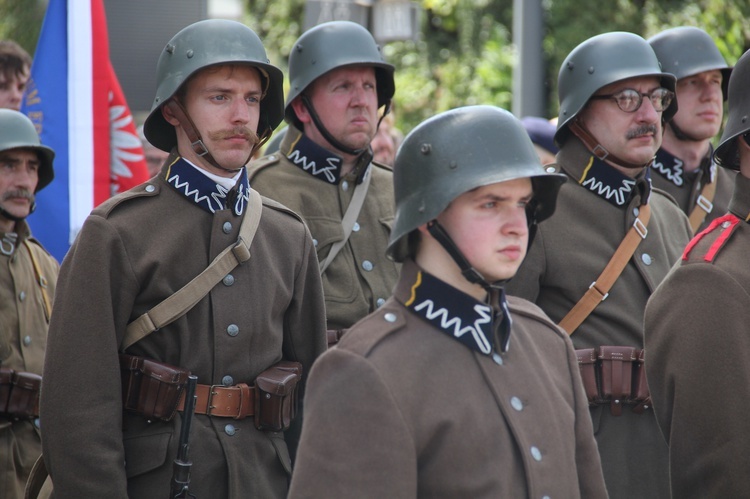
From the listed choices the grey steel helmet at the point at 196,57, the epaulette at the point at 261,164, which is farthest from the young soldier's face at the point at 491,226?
the epaulette at the point at 261,164

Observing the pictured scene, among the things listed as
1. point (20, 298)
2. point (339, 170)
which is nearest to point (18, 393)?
point (20, 298)

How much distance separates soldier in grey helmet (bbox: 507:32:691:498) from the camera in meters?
4.55

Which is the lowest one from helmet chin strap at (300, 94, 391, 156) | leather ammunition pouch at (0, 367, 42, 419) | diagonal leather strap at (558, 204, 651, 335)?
leather ammunition pouch at (0, 367, 42, 419)

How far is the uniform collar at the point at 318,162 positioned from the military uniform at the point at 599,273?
38.3 inches

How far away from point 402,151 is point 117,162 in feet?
11.3

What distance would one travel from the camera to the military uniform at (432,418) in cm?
285

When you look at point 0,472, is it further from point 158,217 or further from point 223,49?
point 223,49

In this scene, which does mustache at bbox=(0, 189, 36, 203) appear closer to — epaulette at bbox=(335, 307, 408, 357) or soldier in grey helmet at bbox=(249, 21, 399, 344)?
soldier in grey helmet at bbox=(249, 21, 399, 344)

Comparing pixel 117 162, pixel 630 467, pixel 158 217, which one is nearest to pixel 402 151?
pixel 158 217

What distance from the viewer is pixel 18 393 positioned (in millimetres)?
5227

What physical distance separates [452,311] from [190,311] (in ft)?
3.95

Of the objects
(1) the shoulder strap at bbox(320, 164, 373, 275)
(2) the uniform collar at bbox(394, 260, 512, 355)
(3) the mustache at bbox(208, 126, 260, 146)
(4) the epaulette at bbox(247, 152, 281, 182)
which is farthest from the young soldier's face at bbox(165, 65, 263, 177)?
(2) the uniform collar at bbox(394, 260, 512, 355)

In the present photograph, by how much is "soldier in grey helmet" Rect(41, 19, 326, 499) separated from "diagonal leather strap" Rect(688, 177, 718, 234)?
2265 mm

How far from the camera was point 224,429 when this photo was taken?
398cm
